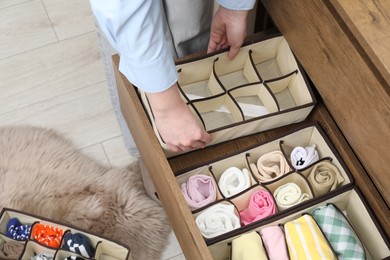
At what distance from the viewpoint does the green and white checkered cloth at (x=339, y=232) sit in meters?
0.88

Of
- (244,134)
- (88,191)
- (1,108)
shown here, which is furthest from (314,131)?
(1,108)

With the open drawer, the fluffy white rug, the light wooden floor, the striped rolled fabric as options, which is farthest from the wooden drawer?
the light wooden floor

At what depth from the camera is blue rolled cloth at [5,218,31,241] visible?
1206mm

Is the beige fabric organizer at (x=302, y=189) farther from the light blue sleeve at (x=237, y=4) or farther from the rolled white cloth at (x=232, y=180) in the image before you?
the light blue sleeve at (x=237, y=4)

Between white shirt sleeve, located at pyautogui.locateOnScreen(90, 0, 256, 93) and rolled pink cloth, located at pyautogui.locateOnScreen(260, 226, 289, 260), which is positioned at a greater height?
white shirt sleeve, located at pyautogui.locateOnScreen(90, 0, 256, 93)

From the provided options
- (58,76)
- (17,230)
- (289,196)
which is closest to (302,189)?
(289,196)

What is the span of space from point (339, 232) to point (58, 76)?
1.03 metres

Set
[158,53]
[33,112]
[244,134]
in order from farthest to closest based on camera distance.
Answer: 1. [33,112]
2. [244,134]
3. [158,53]

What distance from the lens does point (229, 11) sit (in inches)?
35.9

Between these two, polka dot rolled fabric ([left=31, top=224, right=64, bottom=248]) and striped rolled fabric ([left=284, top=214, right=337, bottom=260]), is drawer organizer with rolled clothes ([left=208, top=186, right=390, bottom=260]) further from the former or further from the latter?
polka dot rolled fabric ([left=31, top=224, right=64, bottom=248])

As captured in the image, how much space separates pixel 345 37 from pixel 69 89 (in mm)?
1012

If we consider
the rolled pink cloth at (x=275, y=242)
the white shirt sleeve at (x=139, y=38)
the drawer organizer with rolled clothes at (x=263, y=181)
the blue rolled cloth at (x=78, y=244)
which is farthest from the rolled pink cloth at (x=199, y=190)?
the blue rolled cloth at (x=78, y=244)

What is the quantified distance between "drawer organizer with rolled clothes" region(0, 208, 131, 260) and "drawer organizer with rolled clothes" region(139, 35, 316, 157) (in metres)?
0.35

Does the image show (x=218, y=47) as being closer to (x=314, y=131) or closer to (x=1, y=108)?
(x=314, y=131)
